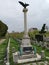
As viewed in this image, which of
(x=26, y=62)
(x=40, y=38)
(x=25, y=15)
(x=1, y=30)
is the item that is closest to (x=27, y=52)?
(x=26, y=62)

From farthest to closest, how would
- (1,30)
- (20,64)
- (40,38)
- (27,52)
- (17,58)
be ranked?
(1,30) < (40,38) < (27,52) < (17,58) < (20,64)

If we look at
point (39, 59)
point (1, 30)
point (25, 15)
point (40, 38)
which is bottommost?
point (1, 30)

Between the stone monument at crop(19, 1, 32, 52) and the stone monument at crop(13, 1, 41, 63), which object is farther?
the stone monument at crop(19, 1, 32, 52)

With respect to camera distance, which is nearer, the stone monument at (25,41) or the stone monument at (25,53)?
the stone monument at (25,53)

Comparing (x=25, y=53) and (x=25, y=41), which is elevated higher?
(x=25, y=41)

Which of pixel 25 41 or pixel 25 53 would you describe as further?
pixel 25 41

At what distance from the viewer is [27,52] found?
19188 millimetres

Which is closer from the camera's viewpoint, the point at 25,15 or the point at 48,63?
the point at 48,63

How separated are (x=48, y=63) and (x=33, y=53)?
272 cm

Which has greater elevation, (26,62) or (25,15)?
(25,15)

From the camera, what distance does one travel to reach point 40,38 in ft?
160

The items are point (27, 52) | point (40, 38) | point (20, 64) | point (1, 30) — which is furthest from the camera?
point (1, 30)

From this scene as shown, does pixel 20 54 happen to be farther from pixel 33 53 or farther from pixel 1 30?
pixel 1 30

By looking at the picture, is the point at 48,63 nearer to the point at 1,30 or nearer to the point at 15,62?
the point at 15,62
